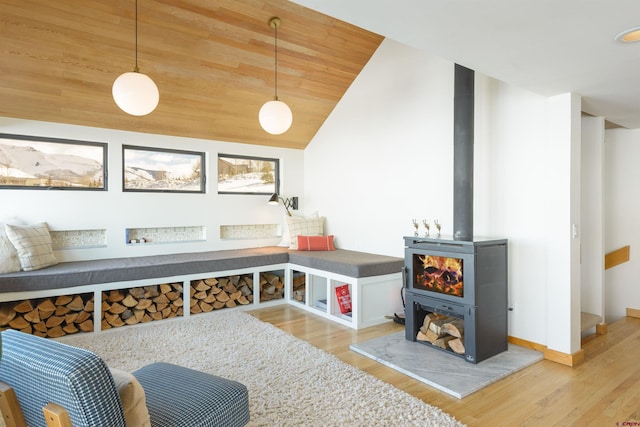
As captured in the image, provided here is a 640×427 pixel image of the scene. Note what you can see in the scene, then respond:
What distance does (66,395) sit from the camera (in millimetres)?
1083

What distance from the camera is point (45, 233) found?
3.53 meters

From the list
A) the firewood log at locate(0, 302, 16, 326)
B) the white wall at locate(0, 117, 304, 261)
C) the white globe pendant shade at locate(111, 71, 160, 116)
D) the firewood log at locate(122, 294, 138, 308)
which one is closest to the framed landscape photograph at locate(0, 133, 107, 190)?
the white wall at locate(0, 117, 304, 261)

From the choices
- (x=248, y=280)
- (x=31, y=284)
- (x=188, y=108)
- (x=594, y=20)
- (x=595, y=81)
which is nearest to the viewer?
(x=594, y=20)

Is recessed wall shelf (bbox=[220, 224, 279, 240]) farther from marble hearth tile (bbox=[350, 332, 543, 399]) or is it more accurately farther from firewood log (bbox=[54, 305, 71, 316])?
marble hearth tile (bbox=[350, 332, 543, 399])

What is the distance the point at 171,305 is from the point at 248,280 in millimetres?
908

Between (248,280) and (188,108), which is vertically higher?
(188,108)

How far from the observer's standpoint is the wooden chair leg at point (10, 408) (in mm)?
1162

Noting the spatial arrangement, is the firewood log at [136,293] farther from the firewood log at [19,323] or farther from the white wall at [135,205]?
the firewood log at [19,323]

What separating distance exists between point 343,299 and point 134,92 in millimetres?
2705

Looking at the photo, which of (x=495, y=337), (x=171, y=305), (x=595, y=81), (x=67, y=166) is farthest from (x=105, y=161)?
(x=595, y=81)

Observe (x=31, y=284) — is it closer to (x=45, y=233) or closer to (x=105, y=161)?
(x=45, y=233)

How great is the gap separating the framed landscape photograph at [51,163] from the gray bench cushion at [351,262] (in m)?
2.34

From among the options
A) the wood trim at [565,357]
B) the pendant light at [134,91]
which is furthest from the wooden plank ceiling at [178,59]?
the wood trim at [565,357]

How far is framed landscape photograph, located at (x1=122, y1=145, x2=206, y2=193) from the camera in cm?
426
